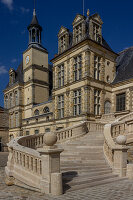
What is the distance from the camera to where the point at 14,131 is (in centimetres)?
3806

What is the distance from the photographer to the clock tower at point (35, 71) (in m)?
34.6

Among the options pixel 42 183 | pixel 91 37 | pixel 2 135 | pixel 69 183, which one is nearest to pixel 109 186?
pixel 69 183

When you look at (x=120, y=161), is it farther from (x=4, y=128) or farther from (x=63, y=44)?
(x=4, y=128)

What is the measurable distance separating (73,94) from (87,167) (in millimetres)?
14355

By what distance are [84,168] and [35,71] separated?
2956 centimetres

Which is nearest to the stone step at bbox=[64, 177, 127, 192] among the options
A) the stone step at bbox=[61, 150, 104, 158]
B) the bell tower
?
the stone step at bbox=[61, 150, 104, 158]

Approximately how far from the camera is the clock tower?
3459 centimetres

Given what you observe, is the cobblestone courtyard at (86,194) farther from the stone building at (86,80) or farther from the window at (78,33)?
the window at (78,33)

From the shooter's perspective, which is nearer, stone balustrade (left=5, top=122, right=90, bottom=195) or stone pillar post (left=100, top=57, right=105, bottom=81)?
stone balustrade (left=5, top=122, right=90, bottom=195)

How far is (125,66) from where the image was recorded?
23297 mm

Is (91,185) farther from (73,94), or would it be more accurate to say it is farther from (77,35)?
(77,35)

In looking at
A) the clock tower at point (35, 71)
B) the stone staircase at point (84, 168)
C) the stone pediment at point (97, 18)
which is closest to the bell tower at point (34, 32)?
the clock tower at point (35, 71)

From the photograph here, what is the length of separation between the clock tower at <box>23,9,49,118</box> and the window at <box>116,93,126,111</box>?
18.1 meters

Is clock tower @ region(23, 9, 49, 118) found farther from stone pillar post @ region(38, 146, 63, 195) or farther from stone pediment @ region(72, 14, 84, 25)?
stone pillar post @ region(38, 146, 63, 195)
